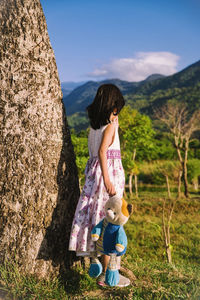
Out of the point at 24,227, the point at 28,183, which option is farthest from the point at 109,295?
the point at 28,183

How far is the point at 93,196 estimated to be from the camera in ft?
10.1

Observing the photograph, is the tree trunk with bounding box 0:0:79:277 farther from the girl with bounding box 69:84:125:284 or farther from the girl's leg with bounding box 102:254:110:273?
the girl's leg with bounding box 102:254:110:273

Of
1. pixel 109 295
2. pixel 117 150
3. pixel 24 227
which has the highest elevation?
pixel 117 150

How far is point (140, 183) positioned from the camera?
28125mm

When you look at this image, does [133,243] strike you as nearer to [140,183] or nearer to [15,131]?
[15,131]

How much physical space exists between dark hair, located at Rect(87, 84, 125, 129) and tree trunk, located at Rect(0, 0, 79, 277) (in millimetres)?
512

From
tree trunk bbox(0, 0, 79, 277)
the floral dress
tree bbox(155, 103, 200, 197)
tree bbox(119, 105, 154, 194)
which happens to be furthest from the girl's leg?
tree bbox(155, 103, 200, 197)

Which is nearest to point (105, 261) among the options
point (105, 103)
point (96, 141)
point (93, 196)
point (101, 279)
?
point (101, 279)

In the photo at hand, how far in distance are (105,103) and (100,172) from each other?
2.44ft

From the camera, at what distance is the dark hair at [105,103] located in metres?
3.05

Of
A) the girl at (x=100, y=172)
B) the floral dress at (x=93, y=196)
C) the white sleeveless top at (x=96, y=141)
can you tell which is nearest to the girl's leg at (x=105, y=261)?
the girl at (x=100, y=172)

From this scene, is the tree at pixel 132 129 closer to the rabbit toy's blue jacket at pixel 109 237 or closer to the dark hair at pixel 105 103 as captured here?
the dark hair at pixel 105 103

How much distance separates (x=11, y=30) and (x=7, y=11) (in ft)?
0.71

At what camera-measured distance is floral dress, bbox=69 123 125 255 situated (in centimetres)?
302
